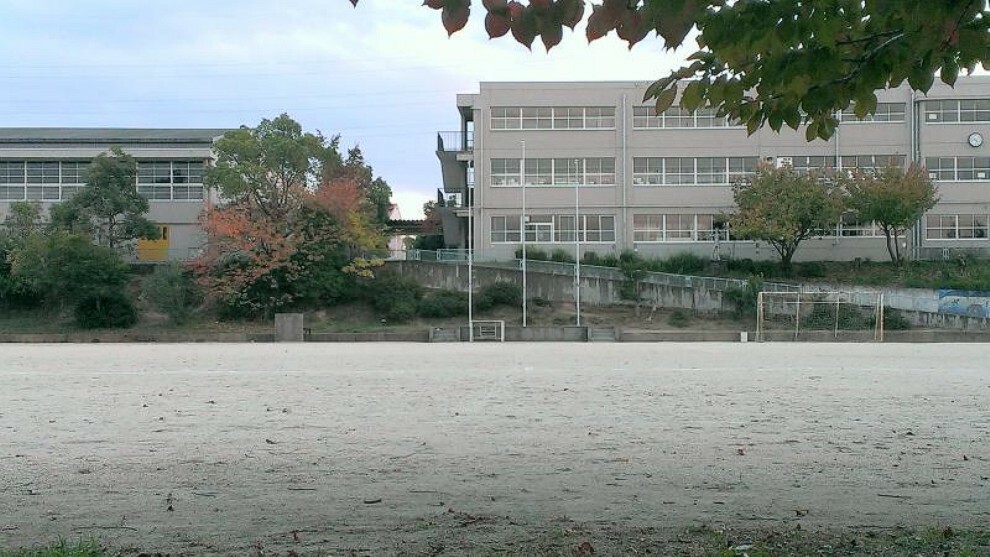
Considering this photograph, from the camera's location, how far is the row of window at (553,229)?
65.8 meters

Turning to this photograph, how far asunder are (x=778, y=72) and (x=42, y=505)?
249 inches


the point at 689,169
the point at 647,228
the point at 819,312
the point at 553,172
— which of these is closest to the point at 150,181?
the point at 553,172

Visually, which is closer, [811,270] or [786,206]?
[786,206]

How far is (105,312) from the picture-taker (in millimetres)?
56875

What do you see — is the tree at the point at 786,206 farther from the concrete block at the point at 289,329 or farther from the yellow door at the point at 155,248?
the yellow door at the point at 155,248

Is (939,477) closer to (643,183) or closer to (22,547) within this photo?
(22,547)

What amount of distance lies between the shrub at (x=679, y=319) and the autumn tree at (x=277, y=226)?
68.6 feet

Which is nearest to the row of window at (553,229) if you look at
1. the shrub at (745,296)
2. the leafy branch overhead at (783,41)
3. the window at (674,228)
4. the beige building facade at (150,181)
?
the window at (674,228)

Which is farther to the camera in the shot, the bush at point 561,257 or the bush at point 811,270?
the bush at point 561,257

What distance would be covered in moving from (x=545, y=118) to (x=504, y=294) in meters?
15.0

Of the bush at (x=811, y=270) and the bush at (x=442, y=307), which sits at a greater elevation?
the bush at (x=811, y=270)

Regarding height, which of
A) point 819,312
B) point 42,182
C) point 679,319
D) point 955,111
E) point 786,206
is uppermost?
point 955,111

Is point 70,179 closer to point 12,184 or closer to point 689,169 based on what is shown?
point 12,184

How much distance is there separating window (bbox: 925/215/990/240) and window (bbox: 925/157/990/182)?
2759 millimetres
